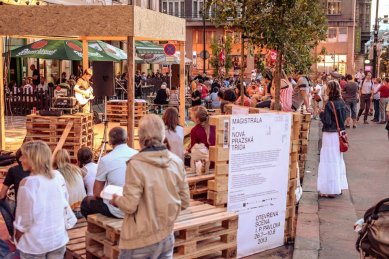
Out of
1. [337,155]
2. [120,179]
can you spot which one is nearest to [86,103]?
[337,155]

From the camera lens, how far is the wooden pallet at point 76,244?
5953mm

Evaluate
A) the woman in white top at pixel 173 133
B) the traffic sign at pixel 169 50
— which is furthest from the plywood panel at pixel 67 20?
the traffic sign at pixel 169 50

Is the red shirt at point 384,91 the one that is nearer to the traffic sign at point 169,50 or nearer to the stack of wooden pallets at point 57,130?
the traffic sign at point 169,50

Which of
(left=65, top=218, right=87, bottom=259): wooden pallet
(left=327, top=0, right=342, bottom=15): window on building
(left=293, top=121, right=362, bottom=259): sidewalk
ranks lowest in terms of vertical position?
(left=293, top=121, right=362, bottom=259): sidewalk

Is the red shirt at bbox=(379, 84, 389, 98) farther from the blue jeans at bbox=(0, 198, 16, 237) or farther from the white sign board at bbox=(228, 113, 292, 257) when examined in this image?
the blue jeans at bbox=(0, 198, 16, 237)

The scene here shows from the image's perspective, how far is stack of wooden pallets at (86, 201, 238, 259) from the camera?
561 centimetres

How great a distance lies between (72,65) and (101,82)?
68.1 ft

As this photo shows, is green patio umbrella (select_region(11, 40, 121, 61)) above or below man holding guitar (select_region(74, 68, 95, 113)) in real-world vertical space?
above

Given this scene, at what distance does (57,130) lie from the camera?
11969 mm

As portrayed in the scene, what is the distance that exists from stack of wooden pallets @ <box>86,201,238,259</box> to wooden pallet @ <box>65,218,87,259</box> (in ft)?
0.57

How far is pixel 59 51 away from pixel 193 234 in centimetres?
1242

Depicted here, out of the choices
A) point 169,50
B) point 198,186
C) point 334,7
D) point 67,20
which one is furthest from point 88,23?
point 334,7

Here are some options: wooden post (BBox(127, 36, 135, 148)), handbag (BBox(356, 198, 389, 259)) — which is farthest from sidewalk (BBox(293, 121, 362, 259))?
wooden post (BBox(127, 36, 135, 148))

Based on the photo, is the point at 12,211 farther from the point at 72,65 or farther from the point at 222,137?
the point at 72,65
